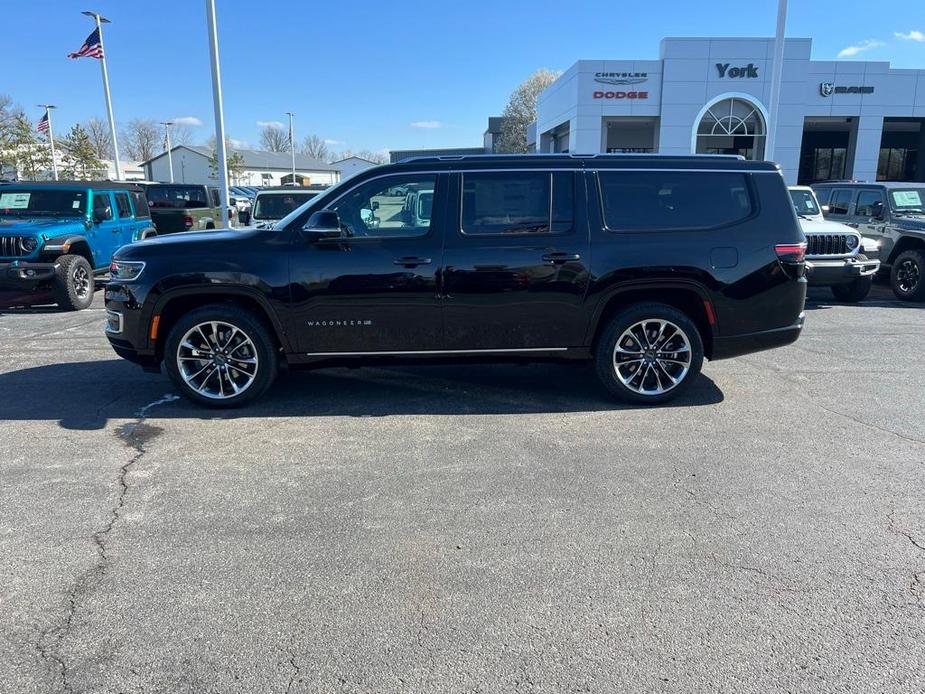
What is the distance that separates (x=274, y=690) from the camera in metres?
2.43

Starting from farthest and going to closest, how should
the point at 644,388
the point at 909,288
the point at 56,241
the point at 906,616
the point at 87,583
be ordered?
the point at 909,288 → the point at 56,241 → the point at 644,388 → the point at 87,583 → the point at 906,616

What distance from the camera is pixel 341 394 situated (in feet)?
19.7

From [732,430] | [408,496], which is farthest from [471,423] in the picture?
[732,430]

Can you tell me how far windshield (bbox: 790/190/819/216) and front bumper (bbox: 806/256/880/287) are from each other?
1.75 m

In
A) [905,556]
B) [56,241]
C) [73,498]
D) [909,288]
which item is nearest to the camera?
[905,556]

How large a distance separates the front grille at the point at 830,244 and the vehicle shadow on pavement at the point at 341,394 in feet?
17.1

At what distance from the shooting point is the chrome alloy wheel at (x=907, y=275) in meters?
11.1

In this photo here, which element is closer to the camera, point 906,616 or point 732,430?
point 906,616

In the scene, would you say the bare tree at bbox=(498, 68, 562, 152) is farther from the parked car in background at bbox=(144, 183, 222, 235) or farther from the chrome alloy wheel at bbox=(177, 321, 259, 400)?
the chrome alloy wheel at bbox=(177, 321, 259, 400)

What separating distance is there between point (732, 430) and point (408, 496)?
2658mm

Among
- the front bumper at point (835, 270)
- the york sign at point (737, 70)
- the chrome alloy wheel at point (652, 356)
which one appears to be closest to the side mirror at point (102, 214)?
the chrome alloy wheel at point (652, 356)

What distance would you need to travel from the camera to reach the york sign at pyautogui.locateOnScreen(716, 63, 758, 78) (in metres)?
28.8

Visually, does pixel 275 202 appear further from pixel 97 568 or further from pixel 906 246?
pixel 906 246

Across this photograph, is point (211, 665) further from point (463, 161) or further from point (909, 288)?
Answer: point (909, 288)
